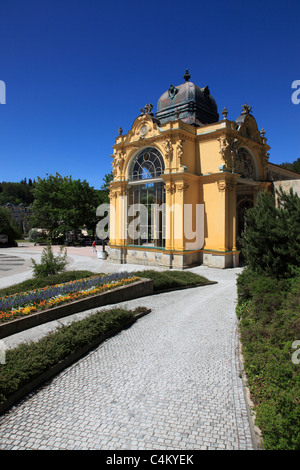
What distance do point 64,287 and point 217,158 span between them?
14.8 meters

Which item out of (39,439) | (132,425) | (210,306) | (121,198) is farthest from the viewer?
(121,198)

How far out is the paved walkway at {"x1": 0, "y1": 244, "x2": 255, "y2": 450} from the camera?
4.61 meters

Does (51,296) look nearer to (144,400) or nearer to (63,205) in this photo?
(144,400)

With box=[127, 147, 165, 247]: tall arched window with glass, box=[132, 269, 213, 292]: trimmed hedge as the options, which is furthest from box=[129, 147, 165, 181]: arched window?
box=[132, 269, 213, 292]: trimmed hedge

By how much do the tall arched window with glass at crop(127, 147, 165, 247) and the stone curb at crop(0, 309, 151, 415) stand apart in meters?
15.1

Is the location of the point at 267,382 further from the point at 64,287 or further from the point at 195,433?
→ the point at 64,287

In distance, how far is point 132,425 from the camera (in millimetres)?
4926

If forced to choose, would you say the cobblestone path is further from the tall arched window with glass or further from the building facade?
the tall arched window with glass

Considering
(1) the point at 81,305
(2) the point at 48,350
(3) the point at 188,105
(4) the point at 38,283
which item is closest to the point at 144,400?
(2) the point at 48,350

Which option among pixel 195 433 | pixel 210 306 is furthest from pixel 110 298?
pixel 195 433

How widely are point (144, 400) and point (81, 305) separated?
6.07 metres

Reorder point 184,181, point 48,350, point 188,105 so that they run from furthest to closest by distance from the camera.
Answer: point 188,105
point 184,181
point 48,350

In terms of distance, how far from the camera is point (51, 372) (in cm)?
655

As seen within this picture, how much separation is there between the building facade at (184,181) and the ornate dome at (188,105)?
7cm
